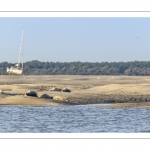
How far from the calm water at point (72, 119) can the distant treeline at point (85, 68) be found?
5608cm

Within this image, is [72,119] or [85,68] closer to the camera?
[72,119]

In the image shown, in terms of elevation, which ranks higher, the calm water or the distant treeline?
the distant treeline

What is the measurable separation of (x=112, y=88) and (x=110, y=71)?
5080 cm

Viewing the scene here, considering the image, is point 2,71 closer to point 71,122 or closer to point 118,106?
point 118,106

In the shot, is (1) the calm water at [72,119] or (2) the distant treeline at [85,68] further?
(2) the distant treeline at [85,68]

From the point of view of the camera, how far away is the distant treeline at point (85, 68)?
278 feet

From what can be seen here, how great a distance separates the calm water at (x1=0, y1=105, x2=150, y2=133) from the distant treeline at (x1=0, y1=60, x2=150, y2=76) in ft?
184

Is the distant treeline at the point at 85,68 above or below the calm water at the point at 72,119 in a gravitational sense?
above

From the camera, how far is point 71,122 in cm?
2006

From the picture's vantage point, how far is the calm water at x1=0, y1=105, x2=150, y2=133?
18328 mm

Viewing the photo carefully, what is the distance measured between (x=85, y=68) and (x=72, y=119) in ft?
232

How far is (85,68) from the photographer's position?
91750mm
